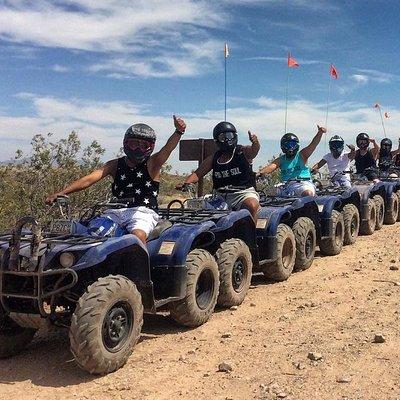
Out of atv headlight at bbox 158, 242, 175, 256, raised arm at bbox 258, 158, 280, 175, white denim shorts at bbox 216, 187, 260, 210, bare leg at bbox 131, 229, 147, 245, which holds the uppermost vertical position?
raised arm at bbox 258, 158, 280, 175

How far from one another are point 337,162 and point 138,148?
7985 mm

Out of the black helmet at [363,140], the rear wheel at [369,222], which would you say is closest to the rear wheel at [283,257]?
the rear wheel at [369,222]

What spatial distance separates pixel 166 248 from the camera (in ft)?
18.0

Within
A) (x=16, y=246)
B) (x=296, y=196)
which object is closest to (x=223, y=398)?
(x=16, y=246)

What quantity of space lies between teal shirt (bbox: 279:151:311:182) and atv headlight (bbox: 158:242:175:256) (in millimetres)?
5206

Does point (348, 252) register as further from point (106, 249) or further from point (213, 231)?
point (106, 249)

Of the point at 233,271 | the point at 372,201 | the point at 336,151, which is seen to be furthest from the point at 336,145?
the point at 233,271

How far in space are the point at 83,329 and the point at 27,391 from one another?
2.13 feet

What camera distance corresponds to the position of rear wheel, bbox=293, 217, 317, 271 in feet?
27.6

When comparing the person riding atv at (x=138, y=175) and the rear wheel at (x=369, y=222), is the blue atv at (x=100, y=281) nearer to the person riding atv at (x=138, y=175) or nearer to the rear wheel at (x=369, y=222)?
the person riding atv at (x=138, y=175)

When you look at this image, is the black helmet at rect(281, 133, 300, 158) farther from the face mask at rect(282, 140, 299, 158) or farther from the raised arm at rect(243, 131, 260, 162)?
the raised arm at rect(243, 131, 260, 162)

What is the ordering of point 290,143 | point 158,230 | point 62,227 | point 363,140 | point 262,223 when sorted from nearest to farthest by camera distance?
point 62,227, point 158,230, point 262,223, point 290,143, point 363,140

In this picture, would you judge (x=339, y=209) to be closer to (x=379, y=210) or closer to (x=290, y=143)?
(x=290, y=143)

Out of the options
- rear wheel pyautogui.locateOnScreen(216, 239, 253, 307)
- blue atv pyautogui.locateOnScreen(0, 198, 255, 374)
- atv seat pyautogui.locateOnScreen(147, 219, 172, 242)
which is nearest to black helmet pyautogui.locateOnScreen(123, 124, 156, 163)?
blue atv pyautogui.locateOnScreen(0, 198, 255, 374)
